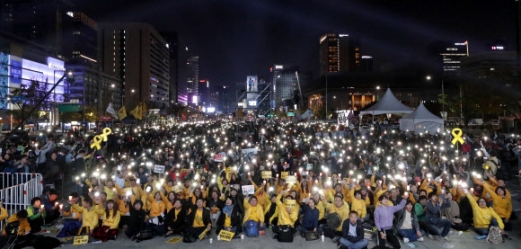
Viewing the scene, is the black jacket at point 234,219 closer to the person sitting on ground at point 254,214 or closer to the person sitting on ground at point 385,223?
the person sitting on ground at point 254,214

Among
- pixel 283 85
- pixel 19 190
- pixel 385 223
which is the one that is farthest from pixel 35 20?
pixel 385 223

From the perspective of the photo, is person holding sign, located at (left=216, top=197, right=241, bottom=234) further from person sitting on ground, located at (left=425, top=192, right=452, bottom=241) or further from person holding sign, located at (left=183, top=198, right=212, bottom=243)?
person sitting on ground, located at (left=425, top=192, right=452, bottom=241)

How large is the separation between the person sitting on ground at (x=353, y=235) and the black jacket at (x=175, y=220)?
3966 mm

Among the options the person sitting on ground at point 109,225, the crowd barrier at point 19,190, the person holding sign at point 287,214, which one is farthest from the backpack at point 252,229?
the crowd barrier at point 19,190

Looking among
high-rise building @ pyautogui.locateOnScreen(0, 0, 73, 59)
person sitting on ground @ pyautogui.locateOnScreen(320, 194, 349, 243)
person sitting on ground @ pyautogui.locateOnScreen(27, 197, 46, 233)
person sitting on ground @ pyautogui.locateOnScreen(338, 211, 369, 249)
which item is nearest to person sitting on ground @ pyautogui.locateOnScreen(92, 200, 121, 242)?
person sitting on ground @ pyautogui.locateOnScreen(27, 197, 46, 233)

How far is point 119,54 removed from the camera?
14425cm

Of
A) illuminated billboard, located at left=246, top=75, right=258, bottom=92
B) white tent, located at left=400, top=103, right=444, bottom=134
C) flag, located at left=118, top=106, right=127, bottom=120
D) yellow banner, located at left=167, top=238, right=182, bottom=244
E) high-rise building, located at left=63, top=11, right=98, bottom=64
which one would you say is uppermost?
high-rise building, located at left=63, top=11, right=98, bottom=64

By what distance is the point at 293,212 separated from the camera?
33.7 ft

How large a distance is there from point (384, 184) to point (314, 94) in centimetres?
12753

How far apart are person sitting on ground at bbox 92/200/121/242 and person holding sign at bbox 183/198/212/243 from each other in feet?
5.98

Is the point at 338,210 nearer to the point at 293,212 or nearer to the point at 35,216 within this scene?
the point at 293,212

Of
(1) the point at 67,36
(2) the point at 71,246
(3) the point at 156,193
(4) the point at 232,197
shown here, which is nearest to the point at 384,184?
(4) the point at 232,197

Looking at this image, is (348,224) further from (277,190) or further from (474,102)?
(474,102)

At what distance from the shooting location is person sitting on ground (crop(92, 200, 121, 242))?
9.77 meters
